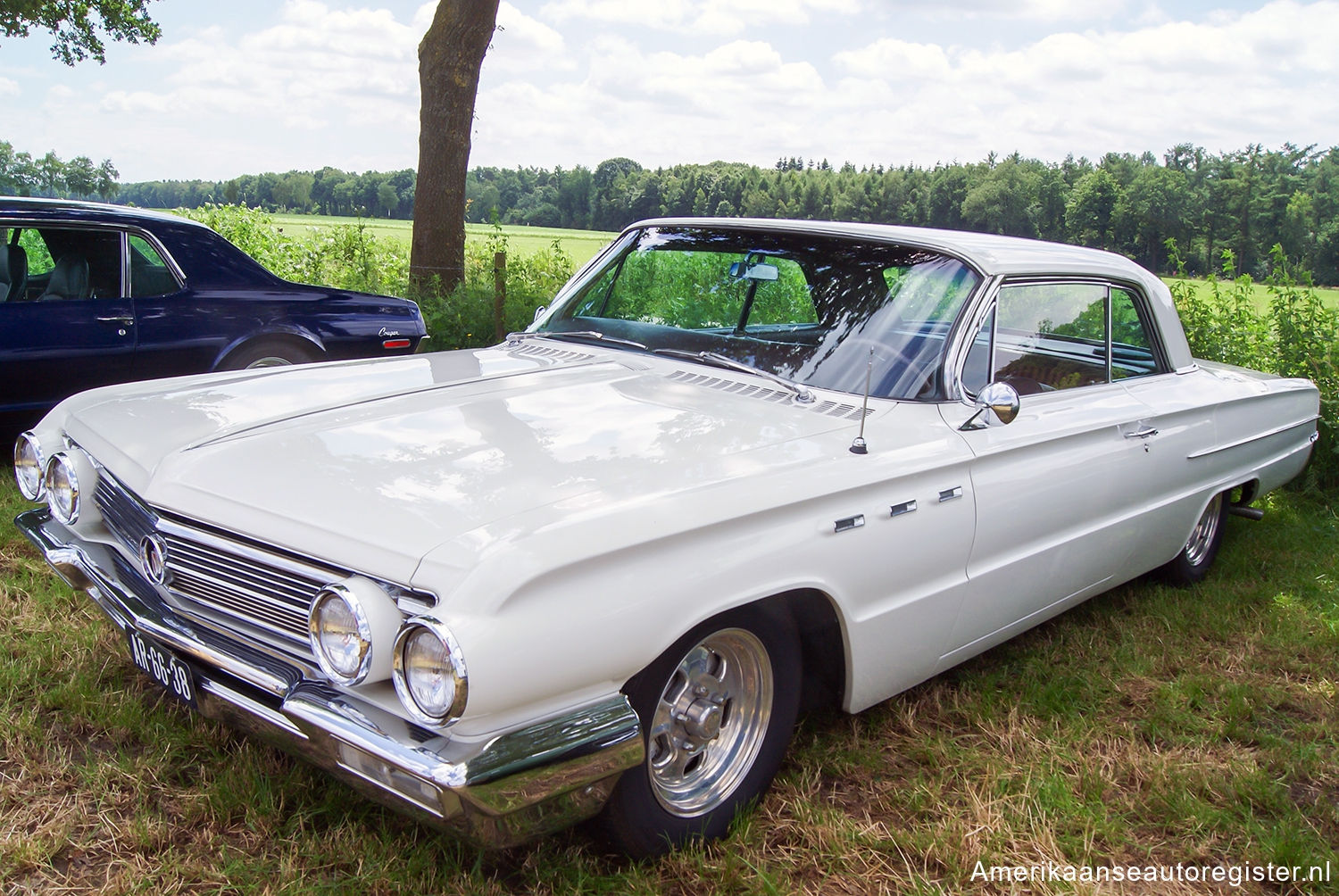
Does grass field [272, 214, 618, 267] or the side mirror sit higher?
grass field [272, 214, 618, 267]

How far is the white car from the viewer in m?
1.83

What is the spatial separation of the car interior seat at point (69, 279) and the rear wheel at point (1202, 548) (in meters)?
5.34

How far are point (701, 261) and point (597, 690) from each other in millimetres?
1992

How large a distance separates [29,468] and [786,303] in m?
2.38

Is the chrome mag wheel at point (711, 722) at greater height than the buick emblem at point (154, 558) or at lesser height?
lesser

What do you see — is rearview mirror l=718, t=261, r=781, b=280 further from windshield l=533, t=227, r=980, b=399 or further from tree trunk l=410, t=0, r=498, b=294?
tree trunk l=410, t=0, r=498, b=294

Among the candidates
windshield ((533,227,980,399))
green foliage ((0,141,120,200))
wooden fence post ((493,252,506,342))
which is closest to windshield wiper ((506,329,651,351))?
windshield ((533,227,980,399))

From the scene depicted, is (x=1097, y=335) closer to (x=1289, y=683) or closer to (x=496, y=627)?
(x=1289, y=683)

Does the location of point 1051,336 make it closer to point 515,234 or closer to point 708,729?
point 708,729

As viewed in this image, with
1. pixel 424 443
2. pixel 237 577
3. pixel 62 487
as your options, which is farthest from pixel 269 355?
pixel 237 577

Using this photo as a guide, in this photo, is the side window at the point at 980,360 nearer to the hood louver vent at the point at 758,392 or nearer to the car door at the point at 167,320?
the hood louver vent at the point at 758,392

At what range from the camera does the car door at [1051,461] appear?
9.31 ft

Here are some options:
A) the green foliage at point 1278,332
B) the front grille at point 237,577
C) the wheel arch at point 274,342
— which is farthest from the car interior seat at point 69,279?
the green foliage at point 1278,332

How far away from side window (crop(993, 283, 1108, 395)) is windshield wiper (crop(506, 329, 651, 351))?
1.18 metres
